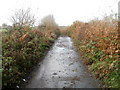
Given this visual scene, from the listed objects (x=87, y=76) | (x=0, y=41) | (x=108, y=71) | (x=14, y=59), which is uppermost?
(x=0, y=41)

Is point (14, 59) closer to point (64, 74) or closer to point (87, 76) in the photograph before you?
point (64, 74)

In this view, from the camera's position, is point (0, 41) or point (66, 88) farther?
point (0, 41)

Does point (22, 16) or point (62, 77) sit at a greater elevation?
point (22, 16)

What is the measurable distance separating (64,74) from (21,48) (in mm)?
2967

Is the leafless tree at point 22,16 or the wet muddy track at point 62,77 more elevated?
the leafless tree at point 22,16

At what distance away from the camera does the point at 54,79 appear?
6699mm

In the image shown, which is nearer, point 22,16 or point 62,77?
point 62,77

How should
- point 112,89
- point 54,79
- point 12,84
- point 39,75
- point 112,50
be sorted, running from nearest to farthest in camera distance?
point 112,89 < point 12,84 < point 112,50 < point 54,79 < point 39,75

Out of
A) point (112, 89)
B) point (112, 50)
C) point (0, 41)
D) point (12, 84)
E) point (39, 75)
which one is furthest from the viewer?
point (0, 41)

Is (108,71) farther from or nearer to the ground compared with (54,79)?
farther from the ground

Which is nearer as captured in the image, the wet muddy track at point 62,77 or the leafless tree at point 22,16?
the wet muddy track at point 62,77

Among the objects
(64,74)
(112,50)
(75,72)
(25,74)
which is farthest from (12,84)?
(112,50)

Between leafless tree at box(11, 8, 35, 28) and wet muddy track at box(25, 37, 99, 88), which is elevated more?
leafless tree at box(11, 8, 35, 28)

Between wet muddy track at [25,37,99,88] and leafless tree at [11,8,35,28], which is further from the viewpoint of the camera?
leafless tree at [11,8,35,28]
